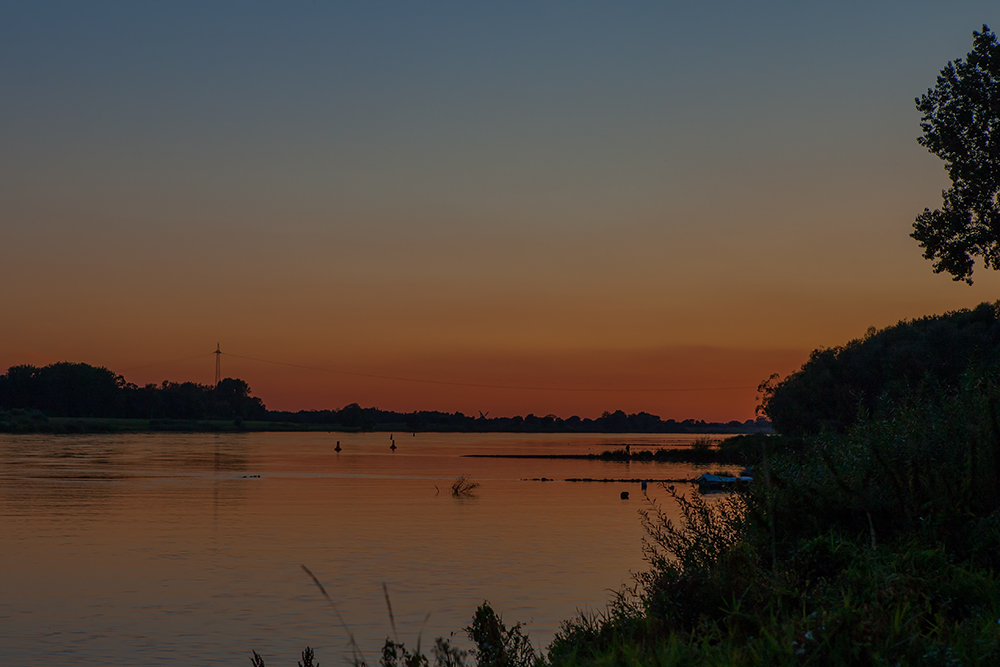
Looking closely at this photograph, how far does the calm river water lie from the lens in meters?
20.3

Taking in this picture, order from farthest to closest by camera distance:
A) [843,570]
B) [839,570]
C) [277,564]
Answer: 1. [277,564]
2. [839,570]
3. [843,570]

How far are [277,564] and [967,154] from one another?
2812 centimetres

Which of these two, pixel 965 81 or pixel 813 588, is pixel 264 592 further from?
pixel 965 81

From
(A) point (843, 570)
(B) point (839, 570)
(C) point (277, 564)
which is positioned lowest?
(C) point (277, 564)

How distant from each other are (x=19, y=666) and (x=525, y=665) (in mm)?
10804

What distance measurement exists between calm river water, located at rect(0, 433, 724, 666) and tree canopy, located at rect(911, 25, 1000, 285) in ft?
54.0

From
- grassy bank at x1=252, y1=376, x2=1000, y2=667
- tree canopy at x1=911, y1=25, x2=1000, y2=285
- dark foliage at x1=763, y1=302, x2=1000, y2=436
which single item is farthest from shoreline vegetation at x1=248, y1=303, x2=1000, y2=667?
dark foliage at x1=763, y1=302, x2=1000, y2=436

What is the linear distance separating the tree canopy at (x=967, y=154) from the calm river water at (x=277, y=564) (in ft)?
54.0

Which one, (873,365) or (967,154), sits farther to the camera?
(873,365)

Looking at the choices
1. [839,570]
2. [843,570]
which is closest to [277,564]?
[839,570]

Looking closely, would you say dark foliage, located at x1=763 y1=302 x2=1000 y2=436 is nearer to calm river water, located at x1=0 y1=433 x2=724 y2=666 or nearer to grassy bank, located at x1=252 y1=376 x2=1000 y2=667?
calm river water, located at x1=0 y1=433 x2=724 y2=666

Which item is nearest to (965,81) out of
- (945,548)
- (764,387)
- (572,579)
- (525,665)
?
(572,579)

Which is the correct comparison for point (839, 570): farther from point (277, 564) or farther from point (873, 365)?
point (873, 365)

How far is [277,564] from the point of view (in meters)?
31.0
